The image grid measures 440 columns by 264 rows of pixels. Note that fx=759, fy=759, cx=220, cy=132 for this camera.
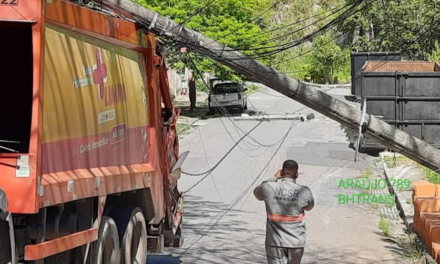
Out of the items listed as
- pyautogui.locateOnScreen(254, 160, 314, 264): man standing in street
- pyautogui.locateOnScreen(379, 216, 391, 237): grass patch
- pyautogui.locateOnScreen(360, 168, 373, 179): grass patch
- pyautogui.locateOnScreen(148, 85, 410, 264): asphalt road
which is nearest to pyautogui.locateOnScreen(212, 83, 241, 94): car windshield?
pyautogui.locateOnScreen(148, 85, 410, 264): asphalt road

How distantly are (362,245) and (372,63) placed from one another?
38.7 ft

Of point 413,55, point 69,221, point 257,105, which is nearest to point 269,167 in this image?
point 69,221

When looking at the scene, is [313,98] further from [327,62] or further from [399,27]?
[327,62]

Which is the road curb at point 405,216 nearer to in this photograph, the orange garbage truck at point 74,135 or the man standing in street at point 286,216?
the man standing in street at point 286,216

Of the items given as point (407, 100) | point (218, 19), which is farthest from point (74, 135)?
point (218, 19)

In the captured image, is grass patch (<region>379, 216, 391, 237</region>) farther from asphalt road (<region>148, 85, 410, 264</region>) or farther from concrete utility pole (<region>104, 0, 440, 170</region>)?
concrete utility pole (<region>104, 0, 440, 170</region>)

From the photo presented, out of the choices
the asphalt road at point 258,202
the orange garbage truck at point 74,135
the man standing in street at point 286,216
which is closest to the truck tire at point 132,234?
the orange garbage truck at point 74,135

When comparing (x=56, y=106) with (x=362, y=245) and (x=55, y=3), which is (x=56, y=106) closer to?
(x=55, y=3)

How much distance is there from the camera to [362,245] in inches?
490

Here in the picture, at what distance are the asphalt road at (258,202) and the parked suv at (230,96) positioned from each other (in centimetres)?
587

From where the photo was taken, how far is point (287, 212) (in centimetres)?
771

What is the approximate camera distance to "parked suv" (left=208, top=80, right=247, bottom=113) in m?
36.9

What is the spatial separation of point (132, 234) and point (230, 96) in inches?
1148

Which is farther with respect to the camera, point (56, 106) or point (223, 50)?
point (223, 50)
